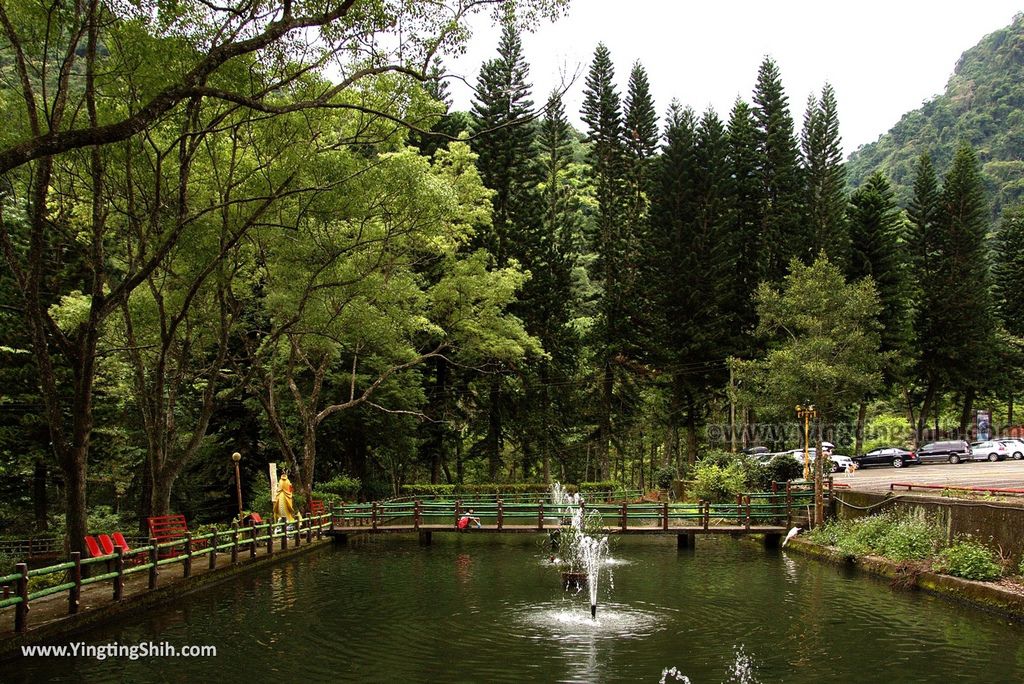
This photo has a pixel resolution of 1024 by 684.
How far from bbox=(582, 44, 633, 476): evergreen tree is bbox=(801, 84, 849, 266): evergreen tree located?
968cm

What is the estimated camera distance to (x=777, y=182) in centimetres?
4197

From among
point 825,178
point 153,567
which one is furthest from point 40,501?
point 825,178

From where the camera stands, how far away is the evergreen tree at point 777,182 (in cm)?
4078

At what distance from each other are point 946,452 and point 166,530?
118 feet

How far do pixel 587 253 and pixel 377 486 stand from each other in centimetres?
2293

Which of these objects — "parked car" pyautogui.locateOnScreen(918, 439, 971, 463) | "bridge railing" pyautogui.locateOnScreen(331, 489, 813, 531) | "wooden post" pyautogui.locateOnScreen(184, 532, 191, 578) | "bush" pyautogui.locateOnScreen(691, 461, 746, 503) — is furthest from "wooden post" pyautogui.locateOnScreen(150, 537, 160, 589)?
"parked car" pyautogui.locateOnScreen(918, 439, 971, 463)

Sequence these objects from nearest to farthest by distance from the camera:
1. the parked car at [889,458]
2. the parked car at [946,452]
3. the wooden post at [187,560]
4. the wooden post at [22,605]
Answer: the wooden post at [22,605] < the wooden post at [187,560] < the parked car at [889,458] < the parked car at [946,452]

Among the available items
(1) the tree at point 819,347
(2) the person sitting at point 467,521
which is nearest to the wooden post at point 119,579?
(2) the person sitting at point 467,521

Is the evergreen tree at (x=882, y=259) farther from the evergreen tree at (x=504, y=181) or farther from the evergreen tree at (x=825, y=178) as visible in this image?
the evergreen tree at (x=504, y=181)

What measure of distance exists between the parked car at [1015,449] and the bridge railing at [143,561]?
3315 cm

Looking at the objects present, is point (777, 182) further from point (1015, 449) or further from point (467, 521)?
point (467, 521)

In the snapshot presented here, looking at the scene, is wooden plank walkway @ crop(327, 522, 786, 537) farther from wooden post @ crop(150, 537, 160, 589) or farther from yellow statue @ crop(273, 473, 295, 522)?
wooden post @ crop(150, 537, 160, 589)

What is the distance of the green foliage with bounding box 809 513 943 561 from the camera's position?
1673 cm

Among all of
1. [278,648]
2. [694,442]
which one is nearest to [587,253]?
[694,442]
